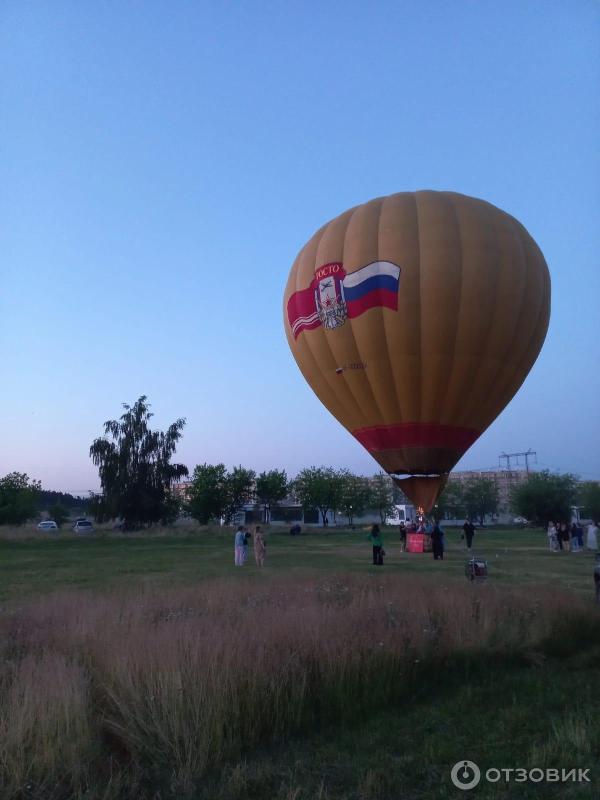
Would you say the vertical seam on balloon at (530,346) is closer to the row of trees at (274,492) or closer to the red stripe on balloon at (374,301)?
the red stripe on balloon at (374,301)

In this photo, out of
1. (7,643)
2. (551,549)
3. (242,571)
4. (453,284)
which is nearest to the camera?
(7,643)

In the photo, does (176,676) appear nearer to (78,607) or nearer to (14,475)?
(78,607)

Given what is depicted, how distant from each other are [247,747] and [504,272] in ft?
44.9

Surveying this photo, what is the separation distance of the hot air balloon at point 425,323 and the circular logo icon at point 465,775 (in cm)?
1190

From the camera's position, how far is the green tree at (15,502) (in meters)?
60.1

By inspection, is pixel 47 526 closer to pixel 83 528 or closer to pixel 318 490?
pixel 83 528

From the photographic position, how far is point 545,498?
58.0 metres

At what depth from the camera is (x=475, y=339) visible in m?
15.9

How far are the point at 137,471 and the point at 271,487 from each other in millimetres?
23261

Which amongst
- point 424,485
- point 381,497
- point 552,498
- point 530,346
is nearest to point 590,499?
point 552,498

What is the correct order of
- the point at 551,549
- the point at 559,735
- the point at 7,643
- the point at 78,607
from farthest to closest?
1. the point at 551,549
2. the point at 78,607
3. the point at 7,643
4. the point at 559,735

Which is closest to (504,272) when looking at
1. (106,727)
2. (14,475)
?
(106,727)

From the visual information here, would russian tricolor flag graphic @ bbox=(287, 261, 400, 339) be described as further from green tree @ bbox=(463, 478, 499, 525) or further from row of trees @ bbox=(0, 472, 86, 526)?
green tree @ bbox=(463, 478, 499, 525)

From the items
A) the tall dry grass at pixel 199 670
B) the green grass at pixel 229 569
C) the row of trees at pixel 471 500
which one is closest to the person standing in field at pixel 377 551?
the green grass at pixel 229 569
